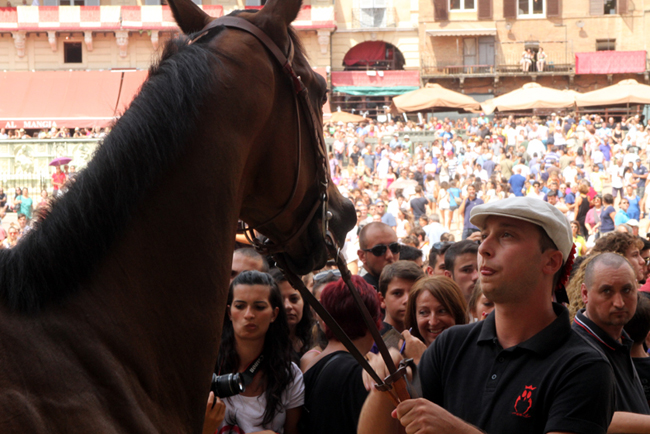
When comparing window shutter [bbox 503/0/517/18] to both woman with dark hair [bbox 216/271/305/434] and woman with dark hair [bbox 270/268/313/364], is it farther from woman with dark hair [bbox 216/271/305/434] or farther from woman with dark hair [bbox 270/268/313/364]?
woman with dark hair [bbox 216/271/305/434]

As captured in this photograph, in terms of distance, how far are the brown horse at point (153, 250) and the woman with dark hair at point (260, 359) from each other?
1.57m

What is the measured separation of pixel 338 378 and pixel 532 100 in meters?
28.5

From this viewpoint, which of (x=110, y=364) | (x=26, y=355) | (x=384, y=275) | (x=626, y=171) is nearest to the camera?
(x=26, y=355)

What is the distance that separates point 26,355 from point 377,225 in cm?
477

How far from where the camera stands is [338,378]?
3271mm

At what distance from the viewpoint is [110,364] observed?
1.53m

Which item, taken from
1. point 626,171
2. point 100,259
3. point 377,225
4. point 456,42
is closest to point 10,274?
point 100,259

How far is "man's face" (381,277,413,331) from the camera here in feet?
15.1

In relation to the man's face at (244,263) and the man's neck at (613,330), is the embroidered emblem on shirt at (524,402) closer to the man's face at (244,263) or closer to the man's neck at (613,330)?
the man's neck at (613,330)

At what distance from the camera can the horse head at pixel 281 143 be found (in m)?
1.95

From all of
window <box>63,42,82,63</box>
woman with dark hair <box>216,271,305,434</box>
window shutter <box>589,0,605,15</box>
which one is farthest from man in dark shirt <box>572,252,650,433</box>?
window <box>63,42,82,63</box>

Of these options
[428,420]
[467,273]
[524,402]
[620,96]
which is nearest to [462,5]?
[620,96]

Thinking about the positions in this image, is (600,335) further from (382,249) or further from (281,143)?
(382,249)

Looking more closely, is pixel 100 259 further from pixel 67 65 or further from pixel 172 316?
pixel 67 65
